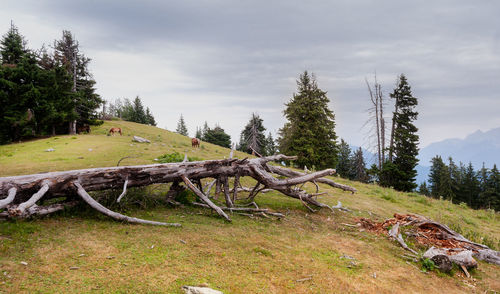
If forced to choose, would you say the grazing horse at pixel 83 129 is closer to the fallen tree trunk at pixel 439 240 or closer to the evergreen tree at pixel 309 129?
the evergreen tree at pixel 309 129

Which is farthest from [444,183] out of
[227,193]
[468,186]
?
[227,193]

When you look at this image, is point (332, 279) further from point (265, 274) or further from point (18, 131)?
point (18, 131)

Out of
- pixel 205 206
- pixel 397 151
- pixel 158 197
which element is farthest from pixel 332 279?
pixel 397 151

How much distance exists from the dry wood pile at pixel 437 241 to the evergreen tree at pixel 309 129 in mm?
24564

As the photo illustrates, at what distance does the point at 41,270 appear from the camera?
3439 millimetres

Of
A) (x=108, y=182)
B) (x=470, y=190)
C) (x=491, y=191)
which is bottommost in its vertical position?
(x=470, y=190)

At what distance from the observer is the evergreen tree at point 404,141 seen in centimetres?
2889

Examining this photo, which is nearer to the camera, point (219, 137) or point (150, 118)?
point (219, 137)

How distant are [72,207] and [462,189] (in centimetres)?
8092

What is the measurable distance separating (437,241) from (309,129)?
92.5 feet

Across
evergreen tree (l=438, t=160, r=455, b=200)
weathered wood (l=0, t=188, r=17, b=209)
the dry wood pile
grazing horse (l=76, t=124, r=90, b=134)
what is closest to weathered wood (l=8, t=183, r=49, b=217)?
weathered wood (l=0, t=188, r=17, b=209)

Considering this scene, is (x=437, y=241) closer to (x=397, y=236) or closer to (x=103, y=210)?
(x=397, y=236)

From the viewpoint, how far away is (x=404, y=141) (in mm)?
29359

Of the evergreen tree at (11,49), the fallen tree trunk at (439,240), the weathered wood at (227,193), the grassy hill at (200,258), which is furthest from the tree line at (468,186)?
the evergreen tree at (11,49)
